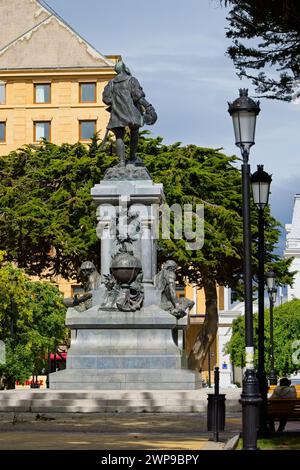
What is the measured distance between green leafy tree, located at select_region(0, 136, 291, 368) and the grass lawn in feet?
103

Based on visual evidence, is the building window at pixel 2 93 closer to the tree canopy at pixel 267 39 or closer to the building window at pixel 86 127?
the building window at pixel 86 127

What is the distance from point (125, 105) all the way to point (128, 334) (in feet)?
20.6

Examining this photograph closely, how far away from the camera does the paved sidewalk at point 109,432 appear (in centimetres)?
1563

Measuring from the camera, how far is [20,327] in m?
54.1

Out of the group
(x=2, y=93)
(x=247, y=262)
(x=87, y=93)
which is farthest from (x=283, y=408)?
(x=2, y=93)

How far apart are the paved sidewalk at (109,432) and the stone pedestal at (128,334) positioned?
416cm

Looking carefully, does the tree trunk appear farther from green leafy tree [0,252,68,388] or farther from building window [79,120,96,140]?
building window [79,120,96,140]

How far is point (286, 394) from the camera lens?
19.4m

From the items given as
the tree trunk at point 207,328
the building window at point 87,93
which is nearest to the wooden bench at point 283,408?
the tree trunk at point 207,328

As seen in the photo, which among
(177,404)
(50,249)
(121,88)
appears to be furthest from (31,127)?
(177,404)

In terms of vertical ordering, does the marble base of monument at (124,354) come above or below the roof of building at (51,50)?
below

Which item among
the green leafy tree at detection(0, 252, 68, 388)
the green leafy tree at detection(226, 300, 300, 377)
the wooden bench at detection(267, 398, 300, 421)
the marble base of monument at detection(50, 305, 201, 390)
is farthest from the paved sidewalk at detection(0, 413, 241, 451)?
the green leafy tree at detection(226, 300, 300, 377)

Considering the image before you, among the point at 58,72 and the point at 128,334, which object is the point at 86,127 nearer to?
the point at 58,72

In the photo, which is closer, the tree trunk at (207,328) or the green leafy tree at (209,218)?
the green leafy tree at (209,218)
